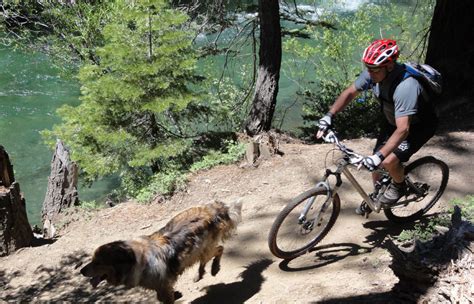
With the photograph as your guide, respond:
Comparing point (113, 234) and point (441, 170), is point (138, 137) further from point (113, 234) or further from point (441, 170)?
point (441, 170)

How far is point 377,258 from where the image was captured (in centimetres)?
504

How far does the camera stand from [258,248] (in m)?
6.04

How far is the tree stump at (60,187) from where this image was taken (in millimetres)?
9133

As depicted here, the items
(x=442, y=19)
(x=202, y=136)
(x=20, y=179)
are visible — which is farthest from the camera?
(x=20, y=179)

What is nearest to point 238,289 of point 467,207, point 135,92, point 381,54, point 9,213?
point 467,207

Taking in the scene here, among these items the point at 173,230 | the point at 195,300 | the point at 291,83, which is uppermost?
the point at 291,83

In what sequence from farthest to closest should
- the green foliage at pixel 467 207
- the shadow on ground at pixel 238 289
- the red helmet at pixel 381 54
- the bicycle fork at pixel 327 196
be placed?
the shadow on ground at pixel 238 289 → the bicycle fork at pixel 327 196 → the green foliage at pixel 467 207 → the red helmet at pixel 381 54

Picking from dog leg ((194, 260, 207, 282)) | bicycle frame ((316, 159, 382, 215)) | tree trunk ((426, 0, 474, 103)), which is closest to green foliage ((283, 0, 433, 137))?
tree trunk ((426, 0, 474, 103))

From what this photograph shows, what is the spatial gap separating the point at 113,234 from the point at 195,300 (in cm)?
275

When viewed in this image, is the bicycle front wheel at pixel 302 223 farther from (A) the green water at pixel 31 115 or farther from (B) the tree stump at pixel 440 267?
(A) the green water at pixel 31 115

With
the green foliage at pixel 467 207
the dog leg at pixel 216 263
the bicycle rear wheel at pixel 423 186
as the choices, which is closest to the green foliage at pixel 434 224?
the green foliage at pixel 467 207

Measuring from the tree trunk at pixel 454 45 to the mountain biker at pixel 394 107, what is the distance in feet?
15.6

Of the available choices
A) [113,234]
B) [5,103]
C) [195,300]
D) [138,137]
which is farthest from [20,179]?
[195,300]

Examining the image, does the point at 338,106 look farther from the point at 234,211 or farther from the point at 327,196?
the point at 234,211
